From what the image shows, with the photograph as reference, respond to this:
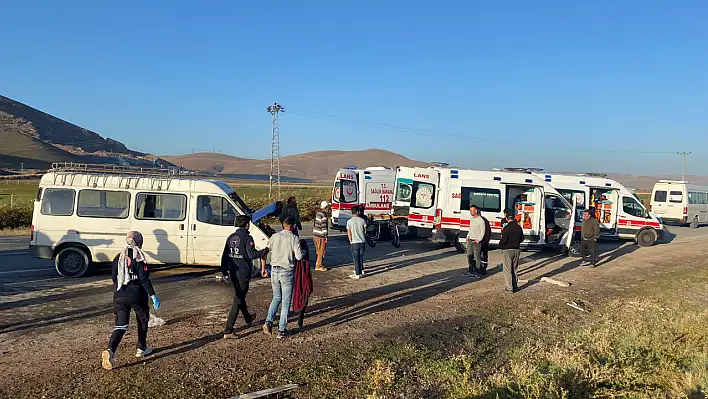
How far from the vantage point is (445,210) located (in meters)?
15.3

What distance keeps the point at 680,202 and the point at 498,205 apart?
16.7 meters

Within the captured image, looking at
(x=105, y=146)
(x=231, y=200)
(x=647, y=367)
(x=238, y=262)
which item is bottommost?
(x=647, y=367)

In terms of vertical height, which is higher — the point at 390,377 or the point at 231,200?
the point at 231,200

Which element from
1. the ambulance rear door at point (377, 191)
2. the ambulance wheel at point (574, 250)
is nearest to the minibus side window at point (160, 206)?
the ambulance rear door at point (377, 191)

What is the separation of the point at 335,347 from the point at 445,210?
9253mm

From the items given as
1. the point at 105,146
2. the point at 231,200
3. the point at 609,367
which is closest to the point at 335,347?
the point at 609,367

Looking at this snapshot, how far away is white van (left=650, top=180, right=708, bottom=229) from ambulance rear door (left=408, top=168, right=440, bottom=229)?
17056 mm

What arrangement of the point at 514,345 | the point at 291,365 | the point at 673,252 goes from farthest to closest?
the point at 673,252, the point at 514,345, the point at 291,365

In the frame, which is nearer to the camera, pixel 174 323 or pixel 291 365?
pixel 291 365

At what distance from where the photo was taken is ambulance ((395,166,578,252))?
15094 millimetres

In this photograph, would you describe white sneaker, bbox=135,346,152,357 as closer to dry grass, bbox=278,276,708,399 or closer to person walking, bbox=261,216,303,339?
person walking, bbox=261,216,303,339

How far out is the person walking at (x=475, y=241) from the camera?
1131cm

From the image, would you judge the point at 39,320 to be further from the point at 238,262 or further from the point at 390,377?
the point at 390,377

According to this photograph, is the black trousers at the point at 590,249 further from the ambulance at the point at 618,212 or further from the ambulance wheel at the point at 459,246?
the ambulance at the point at 618,212
